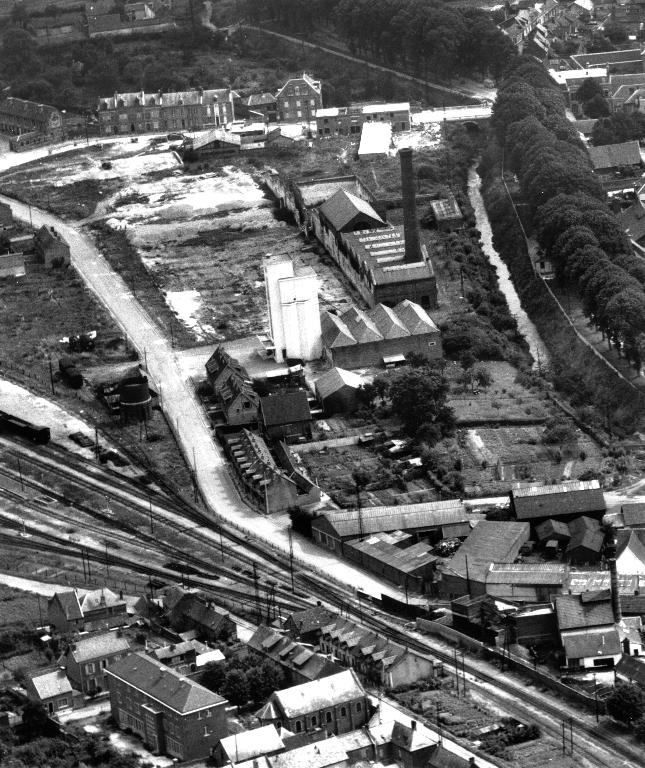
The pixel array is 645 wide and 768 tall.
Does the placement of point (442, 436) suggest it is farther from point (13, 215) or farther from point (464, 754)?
point (13, 215)

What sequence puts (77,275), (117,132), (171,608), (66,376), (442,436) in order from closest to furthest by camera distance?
(171,608) < (442,436) < (66,376) < (77,275) < (117,132)

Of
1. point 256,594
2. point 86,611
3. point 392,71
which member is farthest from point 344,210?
point 86,611

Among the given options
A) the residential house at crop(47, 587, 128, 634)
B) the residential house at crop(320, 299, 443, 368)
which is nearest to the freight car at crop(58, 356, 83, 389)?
the residential house at crop(320, 299, 443, 368)

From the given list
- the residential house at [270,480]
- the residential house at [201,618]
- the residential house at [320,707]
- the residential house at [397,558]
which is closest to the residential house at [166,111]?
the residential house at [270,480]

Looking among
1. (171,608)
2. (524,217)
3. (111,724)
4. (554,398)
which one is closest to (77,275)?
(524,217)

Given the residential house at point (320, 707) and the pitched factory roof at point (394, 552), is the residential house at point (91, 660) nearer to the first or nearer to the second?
the residential house at point (320, 707)

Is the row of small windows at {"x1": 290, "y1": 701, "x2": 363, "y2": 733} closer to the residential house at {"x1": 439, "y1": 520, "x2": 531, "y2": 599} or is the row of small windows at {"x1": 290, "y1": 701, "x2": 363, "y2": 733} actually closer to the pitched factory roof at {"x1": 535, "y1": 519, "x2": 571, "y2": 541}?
the residential house at {"x1": 439, "y1": 520, "x2": 531, "y2": 599}

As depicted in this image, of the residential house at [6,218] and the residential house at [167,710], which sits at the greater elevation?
the residential house at [6,218]
